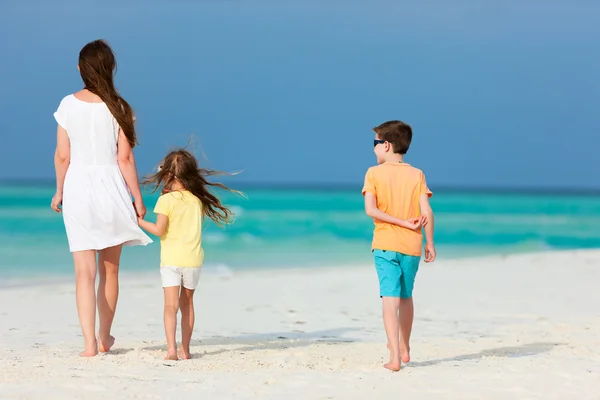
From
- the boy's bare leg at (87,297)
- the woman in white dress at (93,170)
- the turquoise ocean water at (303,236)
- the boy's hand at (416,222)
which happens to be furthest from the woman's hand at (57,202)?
the turquoise ocean water at (303,236)

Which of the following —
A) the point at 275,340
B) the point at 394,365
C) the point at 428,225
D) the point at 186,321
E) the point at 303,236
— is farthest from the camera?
the point at 303,236

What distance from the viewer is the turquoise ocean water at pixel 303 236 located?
52.2ft

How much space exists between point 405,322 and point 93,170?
6.72ft

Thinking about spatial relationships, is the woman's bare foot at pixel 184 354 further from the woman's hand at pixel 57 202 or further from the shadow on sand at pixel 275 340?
the woman's hand at pixel 57 202

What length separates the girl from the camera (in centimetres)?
508

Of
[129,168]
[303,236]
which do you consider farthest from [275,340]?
[303,236]

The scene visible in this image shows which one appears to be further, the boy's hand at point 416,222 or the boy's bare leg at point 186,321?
the boy's bare leg at point 186,321

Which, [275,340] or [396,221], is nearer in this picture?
[396,221]

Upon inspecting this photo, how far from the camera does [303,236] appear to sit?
25125mm

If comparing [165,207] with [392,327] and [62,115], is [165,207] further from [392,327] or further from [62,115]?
[392,327]

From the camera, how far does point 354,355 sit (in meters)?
5.73

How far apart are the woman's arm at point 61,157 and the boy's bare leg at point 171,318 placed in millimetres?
846

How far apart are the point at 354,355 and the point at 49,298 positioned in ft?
15.3

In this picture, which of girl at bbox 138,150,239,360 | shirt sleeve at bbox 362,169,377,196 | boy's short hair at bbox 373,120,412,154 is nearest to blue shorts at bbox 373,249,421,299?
shirt sleeve at bbox 362,169,377,196
